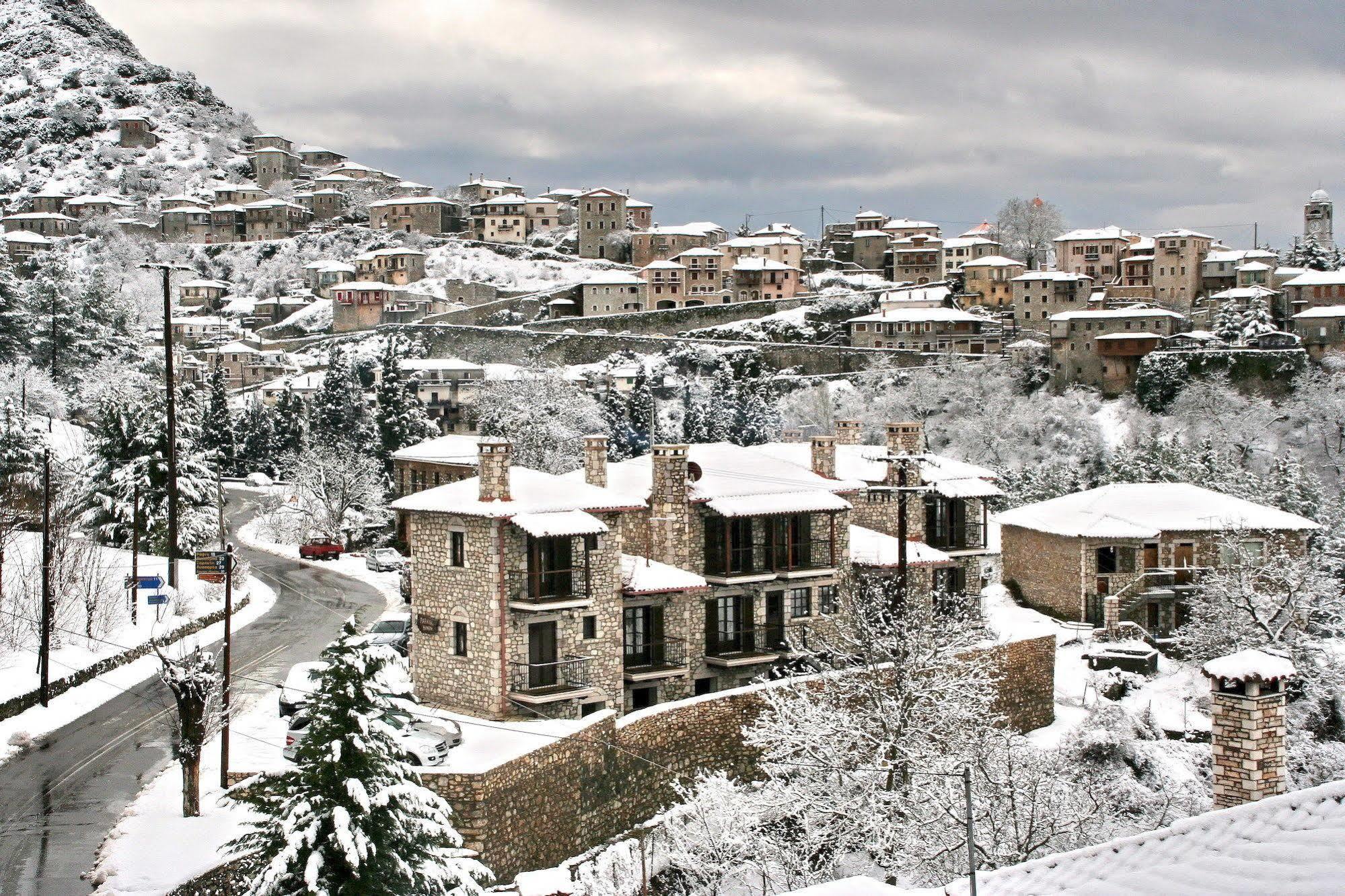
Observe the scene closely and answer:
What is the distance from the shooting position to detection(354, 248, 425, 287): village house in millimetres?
101625

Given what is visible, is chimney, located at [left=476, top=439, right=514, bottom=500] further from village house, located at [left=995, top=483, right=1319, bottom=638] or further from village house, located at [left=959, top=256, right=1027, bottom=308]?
village house, located at [left=959, top=256, right=1027, bottom=308]

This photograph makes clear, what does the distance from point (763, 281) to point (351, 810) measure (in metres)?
83.2

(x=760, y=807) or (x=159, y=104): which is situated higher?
(x=159, y=104)

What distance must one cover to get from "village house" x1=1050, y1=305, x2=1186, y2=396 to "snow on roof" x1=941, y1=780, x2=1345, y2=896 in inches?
2848

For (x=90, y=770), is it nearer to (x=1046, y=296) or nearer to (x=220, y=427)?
(x=220, y=427)

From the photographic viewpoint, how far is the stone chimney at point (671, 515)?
82.4 ft

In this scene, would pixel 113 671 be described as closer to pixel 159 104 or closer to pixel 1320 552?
pixel 1320 552

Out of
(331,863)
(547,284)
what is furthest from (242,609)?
(547,284)

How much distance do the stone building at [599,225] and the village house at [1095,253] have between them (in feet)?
120

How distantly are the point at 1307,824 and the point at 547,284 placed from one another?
96.4 meters

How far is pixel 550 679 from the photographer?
2181 centimetres

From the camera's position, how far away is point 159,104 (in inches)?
6063

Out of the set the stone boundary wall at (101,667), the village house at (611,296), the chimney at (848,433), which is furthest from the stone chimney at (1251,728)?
the village house at (611,296)

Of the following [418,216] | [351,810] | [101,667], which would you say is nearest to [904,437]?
[101,667]
